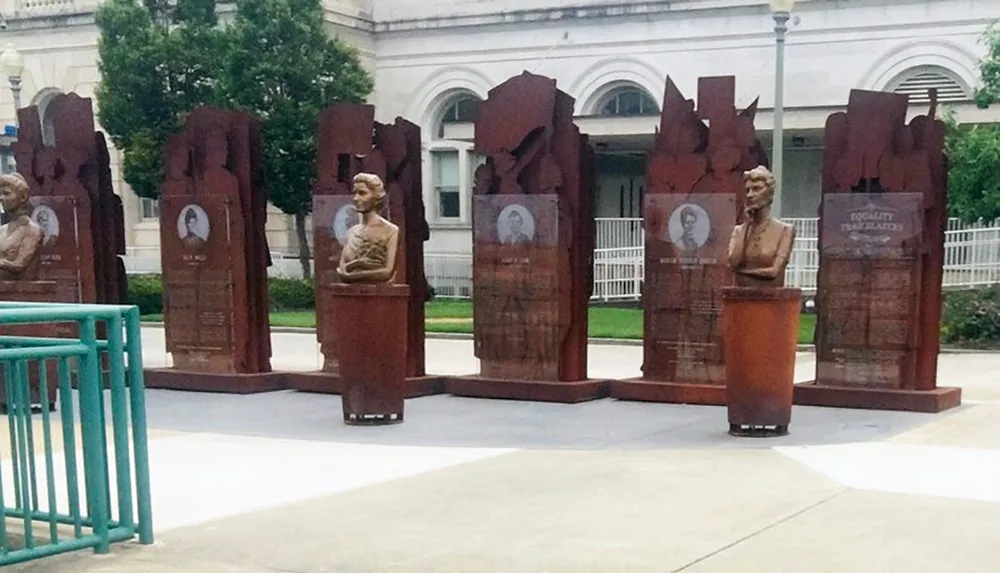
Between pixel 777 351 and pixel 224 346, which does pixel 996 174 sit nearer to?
pixel 777 351

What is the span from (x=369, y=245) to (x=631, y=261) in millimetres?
16874

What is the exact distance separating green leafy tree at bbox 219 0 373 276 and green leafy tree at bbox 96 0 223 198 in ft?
2.38

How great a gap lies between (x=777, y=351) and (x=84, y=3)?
1075 inches

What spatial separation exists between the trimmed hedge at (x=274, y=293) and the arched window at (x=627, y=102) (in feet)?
28.0

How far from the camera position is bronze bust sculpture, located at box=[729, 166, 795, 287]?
10555 mm

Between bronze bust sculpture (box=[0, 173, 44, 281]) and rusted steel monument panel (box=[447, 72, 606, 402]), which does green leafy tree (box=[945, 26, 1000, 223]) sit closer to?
rusted steel monument panel (box=[447, 72, 606, 402])

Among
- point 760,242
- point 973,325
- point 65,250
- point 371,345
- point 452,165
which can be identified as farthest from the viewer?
point 452,165

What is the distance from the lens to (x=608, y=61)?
3011 centimetres

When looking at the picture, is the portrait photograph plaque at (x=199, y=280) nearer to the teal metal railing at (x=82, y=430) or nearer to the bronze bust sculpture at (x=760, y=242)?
the bronze bust sculpture at (x=760, y=242)

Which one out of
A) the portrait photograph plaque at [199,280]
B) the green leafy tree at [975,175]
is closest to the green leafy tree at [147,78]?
the portrait photograph plaque at [199,280]

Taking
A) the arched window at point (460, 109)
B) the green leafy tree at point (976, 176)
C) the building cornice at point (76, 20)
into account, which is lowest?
the green leafy tree at point (976, 176)

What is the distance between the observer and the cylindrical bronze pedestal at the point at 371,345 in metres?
10.9

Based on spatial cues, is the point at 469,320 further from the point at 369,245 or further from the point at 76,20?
the point at 76,20

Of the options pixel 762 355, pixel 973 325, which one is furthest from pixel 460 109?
pixel 762 355
